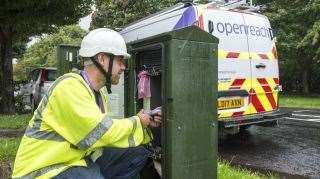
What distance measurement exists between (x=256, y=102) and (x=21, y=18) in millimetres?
8247

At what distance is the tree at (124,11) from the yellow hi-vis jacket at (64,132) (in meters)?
26.7

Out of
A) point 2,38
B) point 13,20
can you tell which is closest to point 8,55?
point 2,38

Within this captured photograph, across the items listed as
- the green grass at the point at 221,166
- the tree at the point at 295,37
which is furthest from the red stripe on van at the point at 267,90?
the tree at the point at 295,37

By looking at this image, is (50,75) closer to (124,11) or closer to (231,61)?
(231,61)

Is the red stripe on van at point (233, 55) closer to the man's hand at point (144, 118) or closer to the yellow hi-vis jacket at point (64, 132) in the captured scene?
the man's hand at point (144, 118)

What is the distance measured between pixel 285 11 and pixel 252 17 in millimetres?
17916

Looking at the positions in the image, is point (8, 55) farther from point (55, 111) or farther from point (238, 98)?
point (55, 111)

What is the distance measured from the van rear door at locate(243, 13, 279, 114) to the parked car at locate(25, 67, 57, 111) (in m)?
9.68

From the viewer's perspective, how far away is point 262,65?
8.85 metres

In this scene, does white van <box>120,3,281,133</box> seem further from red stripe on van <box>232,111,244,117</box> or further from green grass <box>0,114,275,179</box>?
green grass <box>0,114,275,179</box>

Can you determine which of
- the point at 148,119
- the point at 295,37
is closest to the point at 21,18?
the point at 148,119

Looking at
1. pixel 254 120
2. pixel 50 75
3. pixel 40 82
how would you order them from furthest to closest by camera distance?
pixel 50 75 → pixel 40 82 → pixel 254 120

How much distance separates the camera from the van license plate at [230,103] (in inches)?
317

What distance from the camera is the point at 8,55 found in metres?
17.0
